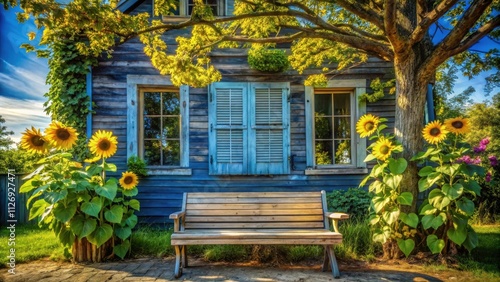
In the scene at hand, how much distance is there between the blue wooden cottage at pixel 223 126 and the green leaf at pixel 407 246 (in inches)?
89.3

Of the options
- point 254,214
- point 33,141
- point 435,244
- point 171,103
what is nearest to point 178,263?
point 254,214

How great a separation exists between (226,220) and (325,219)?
3.51 feet

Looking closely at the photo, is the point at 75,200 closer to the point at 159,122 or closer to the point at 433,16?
the point at 159,122

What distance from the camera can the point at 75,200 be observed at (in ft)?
10.9

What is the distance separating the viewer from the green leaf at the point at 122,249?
11.8 feet

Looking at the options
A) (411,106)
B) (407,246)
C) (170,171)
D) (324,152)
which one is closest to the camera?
(407,246)

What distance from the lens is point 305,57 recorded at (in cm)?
485

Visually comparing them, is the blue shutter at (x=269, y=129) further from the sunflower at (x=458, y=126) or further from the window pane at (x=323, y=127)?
the sunflower at (x=458, y=126)

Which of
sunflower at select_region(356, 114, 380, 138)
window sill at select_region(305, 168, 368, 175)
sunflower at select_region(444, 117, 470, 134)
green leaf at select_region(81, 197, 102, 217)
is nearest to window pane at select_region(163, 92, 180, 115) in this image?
window sill at select_region(305, 168, 368, 175)

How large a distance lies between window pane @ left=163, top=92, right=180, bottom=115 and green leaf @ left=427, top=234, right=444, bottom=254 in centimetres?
422

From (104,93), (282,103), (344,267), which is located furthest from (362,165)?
(104,93)

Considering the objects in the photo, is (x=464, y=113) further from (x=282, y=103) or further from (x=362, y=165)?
(x=282, y=103)

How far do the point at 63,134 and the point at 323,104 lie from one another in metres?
4.15

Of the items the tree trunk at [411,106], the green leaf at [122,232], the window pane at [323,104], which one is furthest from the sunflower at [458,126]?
the green leaf at [122,232]
